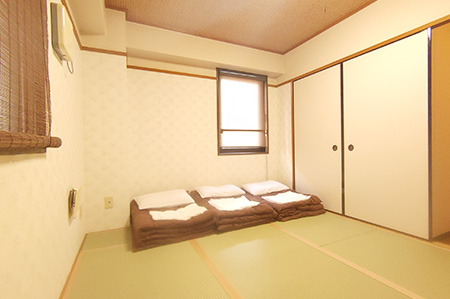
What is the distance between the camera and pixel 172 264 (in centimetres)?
142

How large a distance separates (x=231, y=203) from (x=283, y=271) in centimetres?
104

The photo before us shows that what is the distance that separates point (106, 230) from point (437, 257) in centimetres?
273

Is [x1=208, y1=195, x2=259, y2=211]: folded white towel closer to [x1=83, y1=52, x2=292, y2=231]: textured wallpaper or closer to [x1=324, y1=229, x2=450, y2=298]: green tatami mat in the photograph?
[x1=83, y1=52, x2=292, y2=231]: textured wallpaper

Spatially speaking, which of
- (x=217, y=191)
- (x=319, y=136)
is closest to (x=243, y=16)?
(x=319, y=136)

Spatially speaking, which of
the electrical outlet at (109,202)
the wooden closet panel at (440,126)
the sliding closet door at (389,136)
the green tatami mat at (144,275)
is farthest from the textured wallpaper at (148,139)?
the wooden closet panel at (440,126)

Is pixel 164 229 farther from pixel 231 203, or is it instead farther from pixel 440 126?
pixel 440 126

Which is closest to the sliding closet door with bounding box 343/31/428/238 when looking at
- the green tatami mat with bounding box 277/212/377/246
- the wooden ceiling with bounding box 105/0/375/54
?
the green tatami mat with bounding box 277/212/377/246

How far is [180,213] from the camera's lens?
1975 mm

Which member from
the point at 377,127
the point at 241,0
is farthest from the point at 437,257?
the point at 241,0

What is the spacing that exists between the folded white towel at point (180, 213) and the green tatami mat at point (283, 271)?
265 millimetres

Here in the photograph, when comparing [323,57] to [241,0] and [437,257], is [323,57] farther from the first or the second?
[437,257]

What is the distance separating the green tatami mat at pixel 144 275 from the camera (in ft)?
3.75

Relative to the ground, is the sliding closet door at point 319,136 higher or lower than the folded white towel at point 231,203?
higher

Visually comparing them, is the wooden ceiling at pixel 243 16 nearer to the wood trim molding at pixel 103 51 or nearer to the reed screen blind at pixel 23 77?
the wood trim molding at pixel 103 51
